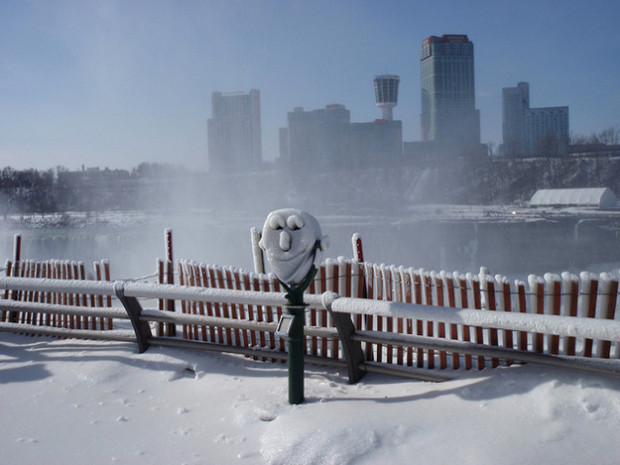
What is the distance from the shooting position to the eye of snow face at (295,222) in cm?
427

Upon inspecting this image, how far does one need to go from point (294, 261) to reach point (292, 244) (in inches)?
5.2

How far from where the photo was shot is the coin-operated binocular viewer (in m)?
4.23

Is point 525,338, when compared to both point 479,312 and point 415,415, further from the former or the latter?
point 415,415

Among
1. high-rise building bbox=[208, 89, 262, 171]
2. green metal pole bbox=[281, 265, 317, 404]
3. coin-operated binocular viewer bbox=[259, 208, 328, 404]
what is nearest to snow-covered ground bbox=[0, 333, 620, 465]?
green metal pole bbox=[281, 265, 317, 404]

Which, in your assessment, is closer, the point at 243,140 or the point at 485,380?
the point at 485,380

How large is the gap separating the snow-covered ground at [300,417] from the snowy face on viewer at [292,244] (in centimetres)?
107

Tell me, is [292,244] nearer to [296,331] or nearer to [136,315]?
[296,331]

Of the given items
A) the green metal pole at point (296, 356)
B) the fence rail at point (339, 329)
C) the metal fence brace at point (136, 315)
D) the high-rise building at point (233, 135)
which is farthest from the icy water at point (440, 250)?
the high-rise building at point (233, 135)

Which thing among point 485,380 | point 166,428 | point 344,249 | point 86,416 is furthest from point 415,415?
point 344,249

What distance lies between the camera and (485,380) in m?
4.23

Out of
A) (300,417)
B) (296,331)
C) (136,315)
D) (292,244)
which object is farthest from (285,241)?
(136,315)

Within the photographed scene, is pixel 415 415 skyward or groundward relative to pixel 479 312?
groundward

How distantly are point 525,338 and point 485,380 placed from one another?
54 cm

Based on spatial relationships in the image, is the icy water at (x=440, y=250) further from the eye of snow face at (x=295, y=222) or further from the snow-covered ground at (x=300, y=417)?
the eye of snow face at (x=295, y=222)
